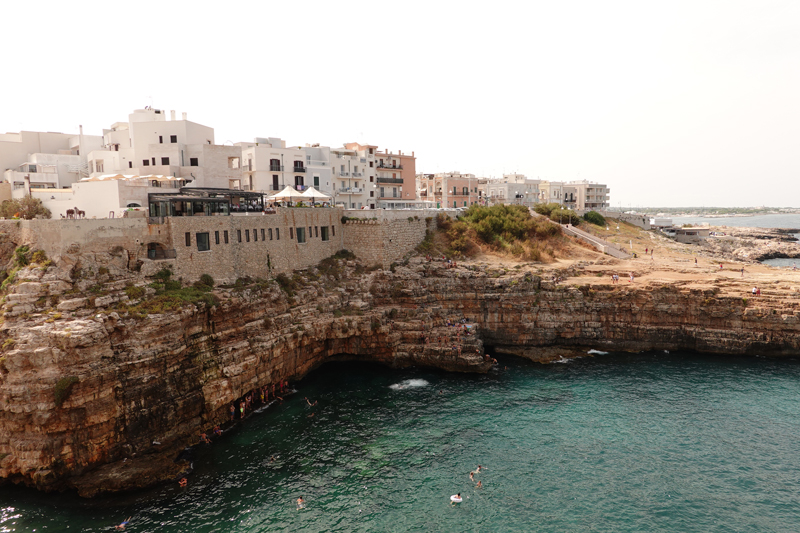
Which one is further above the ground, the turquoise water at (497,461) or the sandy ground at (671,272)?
the sandy ground at (671,272)

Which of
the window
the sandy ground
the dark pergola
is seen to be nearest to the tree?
the dark pergola

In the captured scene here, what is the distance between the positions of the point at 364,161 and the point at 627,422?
4832 cm

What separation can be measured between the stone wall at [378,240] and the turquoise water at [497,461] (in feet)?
45.7

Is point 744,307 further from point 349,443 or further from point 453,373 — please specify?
point 349,443

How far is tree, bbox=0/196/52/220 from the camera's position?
3881cm

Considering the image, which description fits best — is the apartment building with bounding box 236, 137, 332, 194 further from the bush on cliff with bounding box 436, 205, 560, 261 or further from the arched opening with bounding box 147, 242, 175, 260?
the arched opening with bounding box 147, 242, 175, 260

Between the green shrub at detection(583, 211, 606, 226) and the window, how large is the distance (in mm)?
66948

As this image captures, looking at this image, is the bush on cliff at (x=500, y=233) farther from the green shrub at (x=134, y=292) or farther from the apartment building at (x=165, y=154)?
the green shrub at (x=134, y=292)

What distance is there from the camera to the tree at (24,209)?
1528 inches

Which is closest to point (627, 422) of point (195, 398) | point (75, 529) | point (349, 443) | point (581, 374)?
point (581, 374)

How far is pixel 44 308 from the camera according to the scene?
27.2 meters

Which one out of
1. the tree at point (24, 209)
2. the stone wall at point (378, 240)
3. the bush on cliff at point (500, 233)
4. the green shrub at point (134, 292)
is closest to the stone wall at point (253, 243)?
the stone wall at point (378, 240)

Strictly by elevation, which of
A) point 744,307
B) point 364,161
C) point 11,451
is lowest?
point 11,451

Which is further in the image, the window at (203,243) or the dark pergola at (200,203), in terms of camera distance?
the window at (203,243)
